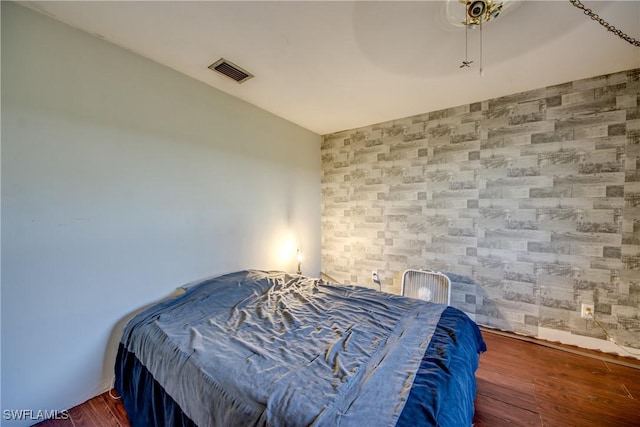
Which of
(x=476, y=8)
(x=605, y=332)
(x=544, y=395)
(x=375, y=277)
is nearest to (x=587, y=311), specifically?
(x=605, y=332)

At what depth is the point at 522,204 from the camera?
2295 millimetres

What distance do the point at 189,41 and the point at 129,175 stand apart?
1021mm

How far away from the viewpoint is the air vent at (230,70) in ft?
6.04

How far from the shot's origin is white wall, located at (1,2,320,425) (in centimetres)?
131

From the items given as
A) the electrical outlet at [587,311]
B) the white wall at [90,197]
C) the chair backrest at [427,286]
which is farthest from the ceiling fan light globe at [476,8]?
the electrical outlet at [587,311]

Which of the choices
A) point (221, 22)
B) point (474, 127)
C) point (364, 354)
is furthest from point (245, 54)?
point (474, 127)

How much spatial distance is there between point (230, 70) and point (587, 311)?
365cm

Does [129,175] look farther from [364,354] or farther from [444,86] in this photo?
[444,86]

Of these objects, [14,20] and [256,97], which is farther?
[256,97]

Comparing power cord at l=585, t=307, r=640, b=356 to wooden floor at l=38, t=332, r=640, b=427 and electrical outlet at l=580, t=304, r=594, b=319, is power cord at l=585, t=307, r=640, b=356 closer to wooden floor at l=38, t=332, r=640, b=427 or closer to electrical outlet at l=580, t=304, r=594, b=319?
electrical outlet at l=580, t=304, r=594, b=319

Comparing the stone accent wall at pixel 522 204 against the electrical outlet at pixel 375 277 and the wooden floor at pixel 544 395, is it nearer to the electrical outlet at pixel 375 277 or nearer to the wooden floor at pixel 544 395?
the electrical outlet at pixel 375 277

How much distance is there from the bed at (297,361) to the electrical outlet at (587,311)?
136 centimetres

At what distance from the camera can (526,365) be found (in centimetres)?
192

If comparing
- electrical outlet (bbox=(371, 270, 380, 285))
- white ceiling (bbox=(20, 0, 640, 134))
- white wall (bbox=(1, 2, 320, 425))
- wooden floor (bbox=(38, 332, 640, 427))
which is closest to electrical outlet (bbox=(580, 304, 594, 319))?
wooden floor (bbox=(38, 332, 640, 427))
